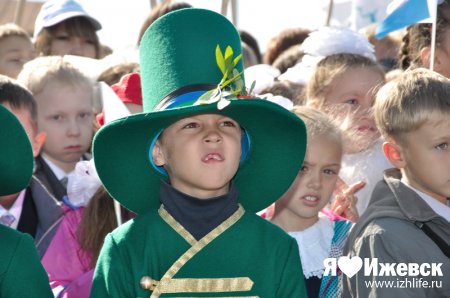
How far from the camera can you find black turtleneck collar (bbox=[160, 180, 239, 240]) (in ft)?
11.7

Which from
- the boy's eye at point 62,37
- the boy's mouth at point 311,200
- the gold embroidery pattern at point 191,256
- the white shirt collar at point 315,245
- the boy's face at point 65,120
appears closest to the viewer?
the gold embroidery pattern at point 191,256

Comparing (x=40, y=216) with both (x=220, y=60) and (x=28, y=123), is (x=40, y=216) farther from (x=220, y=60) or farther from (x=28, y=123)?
(x=220, y=60)

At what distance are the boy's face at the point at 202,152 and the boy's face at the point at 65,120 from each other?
224 centimetres

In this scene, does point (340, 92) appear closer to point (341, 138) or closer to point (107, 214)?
point (341, 138)

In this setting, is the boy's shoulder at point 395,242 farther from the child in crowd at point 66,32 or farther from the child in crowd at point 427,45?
the child in crowd at point 66,32

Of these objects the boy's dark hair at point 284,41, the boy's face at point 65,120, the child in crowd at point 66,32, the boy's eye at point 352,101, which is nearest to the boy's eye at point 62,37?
the child in crowd at point 66,32

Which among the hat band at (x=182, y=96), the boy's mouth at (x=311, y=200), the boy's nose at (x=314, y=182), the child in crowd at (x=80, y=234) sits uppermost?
the hat band at (x=182, y=96)

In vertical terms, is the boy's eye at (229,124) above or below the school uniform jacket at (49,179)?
above

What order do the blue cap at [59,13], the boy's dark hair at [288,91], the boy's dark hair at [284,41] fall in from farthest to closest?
the boy's dark hair at [284,41], the blue cap at [59,13], the boy's dark hair at [288,91]

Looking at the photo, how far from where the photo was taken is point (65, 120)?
231 inches

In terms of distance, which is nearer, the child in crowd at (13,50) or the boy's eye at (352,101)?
the boy's eye at (352,101)

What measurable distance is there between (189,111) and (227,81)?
204mm

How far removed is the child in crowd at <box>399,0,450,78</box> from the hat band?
213 cm

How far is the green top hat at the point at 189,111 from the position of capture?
3.52m
